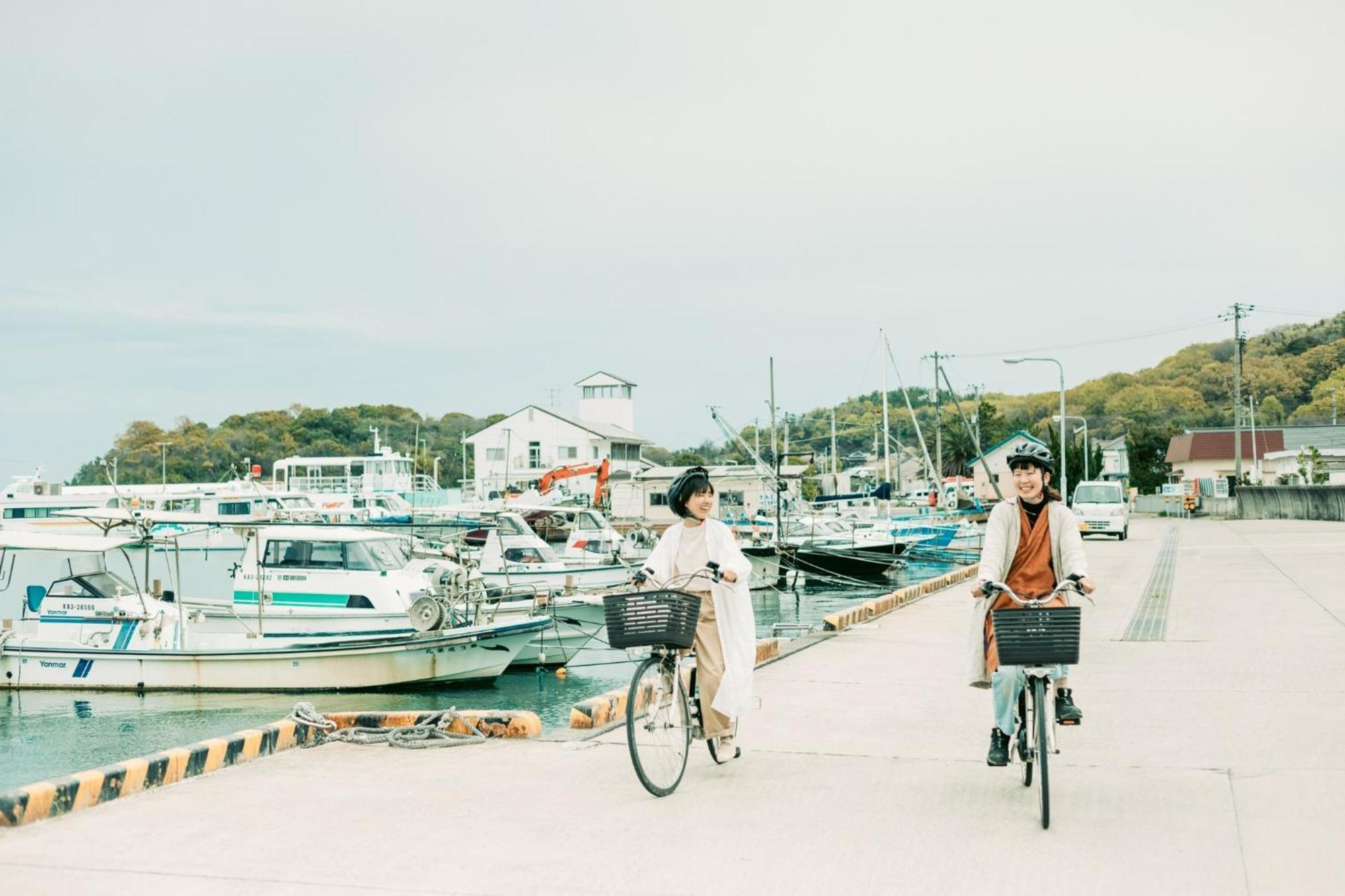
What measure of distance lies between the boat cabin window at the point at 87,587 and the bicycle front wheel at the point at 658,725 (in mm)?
16262

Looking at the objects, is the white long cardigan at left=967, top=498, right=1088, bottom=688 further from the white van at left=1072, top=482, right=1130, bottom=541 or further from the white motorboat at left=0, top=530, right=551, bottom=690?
the white van at left=1072, top=482, right=1130, bottom=541

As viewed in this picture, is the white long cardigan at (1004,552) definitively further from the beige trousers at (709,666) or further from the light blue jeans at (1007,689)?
the beige trousers at (709,666)

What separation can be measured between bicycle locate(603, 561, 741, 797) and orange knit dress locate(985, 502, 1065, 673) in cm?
146

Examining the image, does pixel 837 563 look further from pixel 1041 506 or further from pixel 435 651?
pixel 1041 506

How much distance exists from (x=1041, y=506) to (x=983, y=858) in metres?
1.89

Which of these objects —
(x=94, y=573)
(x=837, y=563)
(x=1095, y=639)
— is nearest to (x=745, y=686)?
(x=1095, y=639)

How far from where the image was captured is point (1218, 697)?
32.4 feet

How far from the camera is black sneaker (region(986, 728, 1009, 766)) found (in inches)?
253

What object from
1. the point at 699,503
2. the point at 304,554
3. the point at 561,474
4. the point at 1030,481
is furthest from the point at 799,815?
the point at 561,474

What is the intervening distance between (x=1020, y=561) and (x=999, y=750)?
959 mm

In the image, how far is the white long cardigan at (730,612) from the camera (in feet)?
23.0

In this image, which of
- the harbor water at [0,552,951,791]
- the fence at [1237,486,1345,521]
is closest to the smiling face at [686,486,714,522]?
the harbor water at [0,552,951,791]

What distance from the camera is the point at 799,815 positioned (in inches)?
247

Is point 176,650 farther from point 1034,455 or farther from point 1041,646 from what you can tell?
point 1041,646
